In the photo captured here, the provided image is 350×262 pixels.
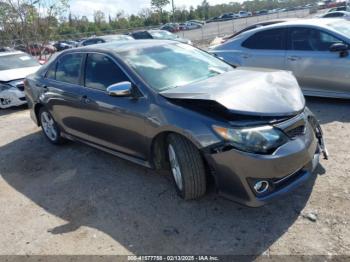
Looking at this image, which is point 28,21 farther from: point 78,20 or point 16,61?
point 78,20

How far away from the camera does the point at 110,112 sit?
4.09m

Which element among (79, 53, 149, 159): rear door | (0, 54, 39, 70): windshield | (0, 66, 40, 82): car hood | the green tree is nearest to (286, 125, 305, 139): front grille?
(79, 53, 149, 159): rear door

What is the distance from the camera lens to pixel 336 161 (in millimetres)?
4027

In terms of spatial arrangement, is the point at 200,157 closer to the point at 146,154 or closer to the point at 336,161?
the point at 146,154

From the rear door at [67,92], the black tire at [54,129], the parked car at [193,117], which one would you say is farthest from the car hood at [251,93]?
the black tire at [54,129]

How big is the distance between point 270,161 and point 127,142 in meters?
1.76

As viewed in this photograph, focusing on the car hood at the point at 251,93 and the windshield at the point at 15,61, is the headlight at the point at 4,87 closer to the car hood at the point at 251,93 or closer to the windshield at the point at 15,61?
the windshield at the point at 15,61

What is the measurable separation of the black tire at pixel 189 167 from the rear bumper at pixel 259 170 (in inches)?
7.3

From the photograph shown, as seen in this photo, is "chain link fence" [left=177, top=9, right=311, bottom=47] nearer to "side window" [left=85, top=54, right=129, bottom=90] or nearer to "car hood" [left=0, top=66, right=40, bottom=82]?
"car hood" [left=0, top=66, right=40, bottom=82]

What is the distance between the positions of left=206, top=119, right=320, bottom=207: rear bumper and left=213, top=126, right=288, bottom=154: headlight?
52 mm

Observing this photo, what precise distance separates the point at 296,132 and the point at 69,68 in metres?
3.33

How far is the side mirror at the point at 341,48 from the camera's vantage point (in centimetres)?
A: 580

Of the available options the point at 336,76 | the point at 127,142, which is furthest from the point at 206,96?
the point at 336,76

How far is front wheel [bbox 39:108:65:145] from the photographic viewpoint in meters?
5.60
